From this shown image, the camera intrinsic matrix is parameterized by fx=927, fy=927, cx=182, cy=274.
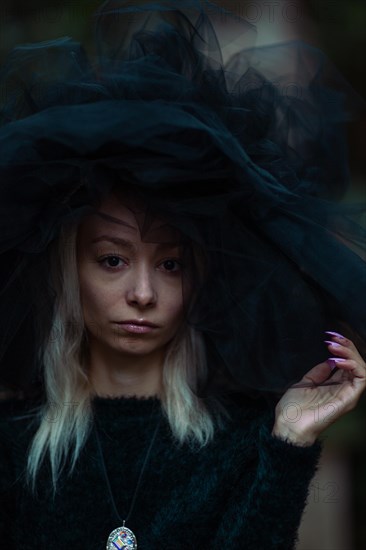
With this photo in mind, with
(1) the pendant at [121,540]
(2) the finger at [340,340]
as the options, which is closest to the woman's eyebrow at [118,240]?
(2) the finger at [340,340]

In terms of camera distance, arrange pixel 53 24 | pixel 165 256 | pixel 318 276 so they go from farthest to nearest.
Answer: pixel 53 24
pixel 165 256
pixel 318 276

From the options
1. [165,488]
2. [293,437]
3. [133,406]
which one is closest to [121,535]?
[165,488]

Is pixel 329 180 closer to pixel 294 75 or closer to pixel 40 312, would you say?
pixel 294 75

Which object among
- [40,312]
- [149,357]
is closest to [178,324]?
[149,357]

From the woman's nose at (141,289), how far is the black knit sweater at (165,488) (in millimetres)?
293

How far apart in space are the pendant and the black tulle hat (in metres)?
0.37

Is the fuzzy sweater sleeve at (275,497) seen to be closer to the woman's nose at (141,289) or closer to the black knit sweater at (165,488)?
the black knit sweater at (165,488)

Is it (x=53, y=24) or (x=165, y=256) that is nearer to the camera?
(x=165, y=256)

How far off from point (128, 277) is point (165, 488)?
0.45m

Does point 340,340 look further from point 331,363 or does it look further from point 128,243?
point 128,243

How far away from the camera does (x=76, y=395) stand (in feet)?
6.60

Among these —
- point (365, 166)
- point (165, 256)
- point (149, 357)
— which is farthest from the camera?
point (365, 166)

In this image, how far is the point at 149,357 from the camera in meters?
1.98

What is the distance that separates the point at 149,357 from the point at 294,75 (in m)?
0.66
